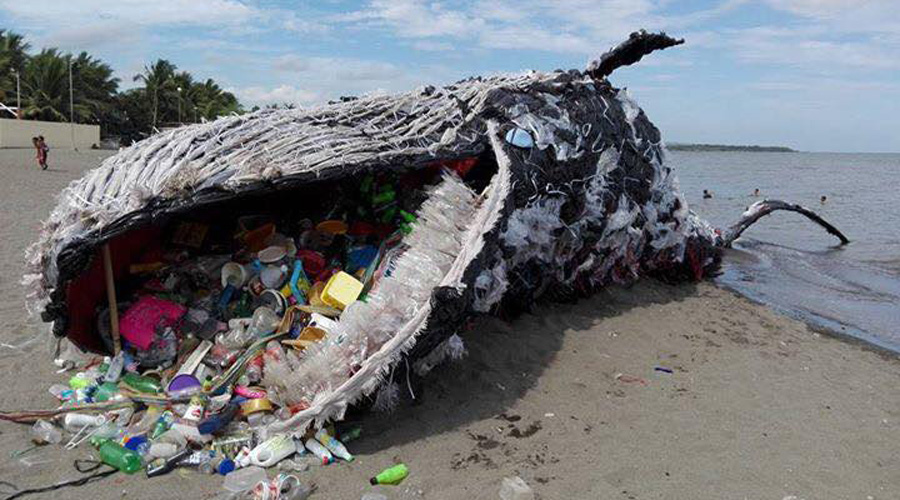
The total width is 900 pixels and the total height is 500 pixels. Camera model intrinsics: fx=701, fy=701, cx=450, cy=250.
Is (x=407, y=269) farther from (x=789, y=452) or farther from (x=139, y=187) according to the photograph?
(x=789, y=452)

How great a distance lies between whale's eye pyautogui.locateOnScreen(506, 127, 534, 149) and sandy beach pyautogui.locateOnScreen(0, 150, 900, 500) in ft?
4.52

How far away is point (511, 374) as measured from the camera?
15.3 feet

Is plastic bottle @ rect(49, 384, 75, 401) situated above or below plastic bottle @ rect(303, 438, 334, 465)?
below

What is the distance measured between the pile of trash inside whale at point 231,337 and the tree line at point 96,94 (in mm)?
31138

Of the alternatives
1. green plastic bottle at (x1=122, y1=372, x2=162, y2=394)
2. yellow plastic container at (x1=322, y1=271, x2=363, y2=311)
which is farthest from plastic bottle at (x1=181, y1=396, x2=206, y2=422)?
yellow plastic container at (x1=322, y1=271, x2=363, y2=311)

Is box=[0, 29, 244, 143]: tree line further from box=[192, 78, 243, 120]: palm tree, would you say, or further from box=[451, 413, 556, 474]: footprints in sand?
box=[451, 413, 556, 474]: footprints in sand

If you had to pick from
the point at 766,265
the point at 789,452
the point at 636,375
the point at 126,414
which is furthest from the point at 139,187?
the point at 766,265

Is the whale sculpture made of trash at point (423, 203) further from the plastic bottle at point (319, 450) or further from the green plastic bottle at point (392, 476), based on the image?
the green plastic bottle at point (392, 476)

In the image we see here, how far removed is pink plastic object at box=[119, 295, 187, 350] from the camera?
172 inches

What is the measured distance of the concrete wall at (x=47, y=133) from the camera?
110ft

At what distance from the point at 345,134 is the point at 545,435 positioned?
7.16ft

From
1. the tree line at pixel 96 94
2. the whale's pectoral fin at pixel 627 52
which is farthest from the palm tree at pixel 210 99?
the whale's pectoral fin at pixel 627 52

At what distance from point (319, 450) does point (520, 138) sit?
2607 millimetres

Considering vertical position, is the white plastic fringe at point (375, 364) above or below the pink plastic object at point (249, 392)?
above
